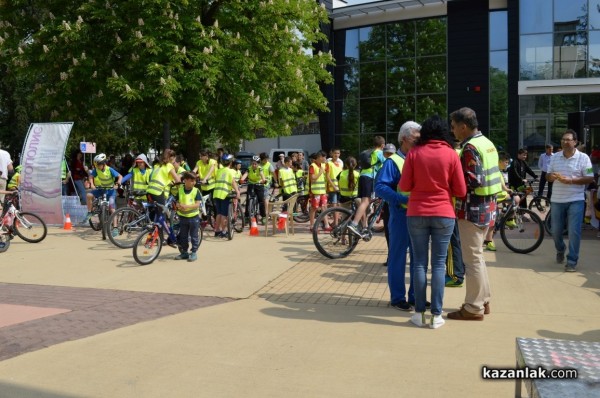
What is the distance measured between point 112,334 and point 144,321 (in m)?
0.48

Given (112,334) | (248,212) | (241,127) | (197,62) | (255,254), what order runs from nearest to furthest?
(112,334), (255,254), (248,212), (197,62), (241,127)

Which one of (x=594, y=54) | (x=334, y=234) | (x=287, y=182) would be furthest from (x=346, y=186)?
(x=594, y=54)

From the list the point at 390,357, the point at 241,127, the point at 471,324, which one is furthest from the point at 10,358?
the point at 241,127

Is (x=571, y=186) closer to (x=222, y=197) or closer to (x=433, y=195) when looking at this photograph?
(x=433, y=195)

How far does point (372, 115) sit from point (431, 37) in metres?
4.87

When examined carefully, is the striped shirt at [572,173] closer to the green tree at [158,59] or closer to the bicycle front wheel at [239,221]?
the bicycle front wheel at [239,221]

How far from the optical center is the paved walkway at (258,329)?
4203 mm

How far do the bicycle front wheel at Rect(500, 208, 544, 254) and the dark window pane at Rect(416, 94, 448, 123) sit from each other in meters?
20.3

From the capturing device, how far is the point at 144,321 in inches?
232

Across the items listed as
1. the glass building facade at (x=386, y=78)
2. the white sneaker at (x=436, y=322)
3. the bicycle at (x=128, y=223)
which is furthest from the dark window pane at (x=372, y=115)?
the white sneaker at (x=436, y=322)

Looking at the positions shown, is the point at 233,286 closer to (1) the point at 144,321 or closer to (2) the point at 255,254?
(1) the point at 144,321

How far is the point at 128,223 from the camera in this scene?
34.8 ft

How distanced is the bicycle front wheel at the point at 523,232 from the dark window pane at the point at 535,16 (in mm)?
20071

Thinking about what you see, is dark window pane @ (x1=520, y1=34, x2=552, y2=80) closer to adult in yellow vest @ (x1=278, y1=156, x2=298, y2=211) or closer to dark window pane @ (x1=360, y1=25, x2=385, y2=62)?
dark window pane @ (x1=360, y1=25, x2=385, y2=62)
